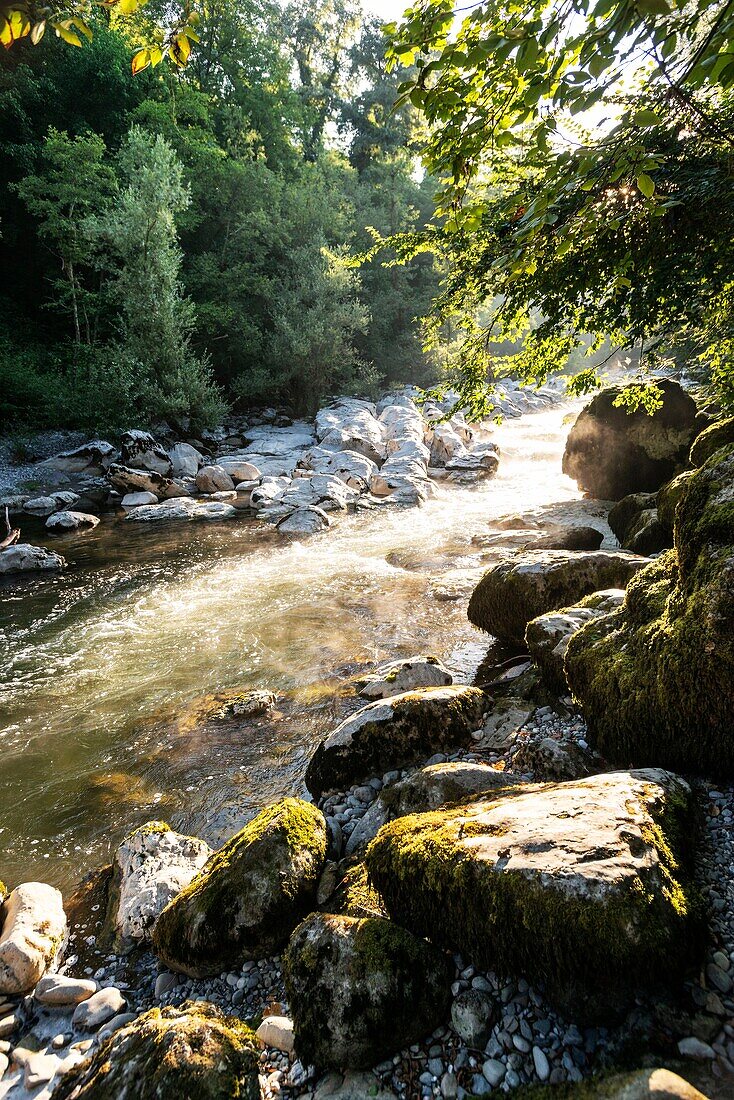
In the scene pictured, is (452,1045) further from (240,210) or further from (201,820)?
(240,210)

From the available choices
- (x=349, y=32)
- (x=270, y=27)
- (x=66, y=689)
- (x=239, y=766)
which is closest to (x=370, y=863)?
(x=239, y=766)

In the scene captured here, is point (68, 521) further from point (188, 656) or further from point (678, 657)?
point (678, 657)

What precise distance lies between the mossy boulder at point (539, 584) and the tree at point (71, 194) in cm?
2130

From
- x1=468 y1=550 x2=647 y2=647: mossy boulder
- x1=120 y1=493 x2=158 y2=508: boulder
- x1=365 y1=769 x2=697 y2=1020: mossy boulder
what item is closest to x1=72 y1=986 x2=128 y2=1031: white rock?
x1=365 y1=769 x2=697 y2=1020: mossy boulder

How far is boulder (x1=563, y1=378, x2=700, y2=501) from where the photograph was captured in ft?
36.3

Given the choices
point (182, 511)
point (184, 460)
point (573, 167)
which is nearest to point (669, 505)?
point (573, 167)

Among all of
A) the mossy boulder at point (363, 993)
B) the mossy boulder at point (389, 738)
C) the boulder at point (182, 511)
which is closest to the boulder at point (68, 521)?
the boulder at point (182, 511)

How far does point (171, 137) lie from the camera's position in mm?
24875

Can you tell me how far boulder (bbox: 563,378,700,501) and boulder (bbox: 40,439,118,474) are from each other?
600 inches

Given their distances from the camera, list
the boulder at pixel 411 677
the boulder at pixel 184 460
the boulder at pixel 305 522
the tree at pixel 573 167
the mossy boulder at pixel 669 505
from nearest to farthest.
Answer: the tree at pixel 573 167 → the boulder at pixel 411 677 → the mossy boulder at pixel 669 505 → the boulder at pixel 305 522 → the boulder at pixel 184 460

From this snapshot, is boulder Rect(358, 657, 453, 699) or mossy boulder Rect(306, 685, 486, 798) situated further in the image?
boulder Rect(358, 657, 453, 699)

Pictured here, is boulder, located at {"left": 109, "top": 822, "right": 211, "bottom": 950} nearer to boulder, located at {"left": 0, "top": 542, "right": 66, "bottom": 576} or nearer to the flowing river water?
the flowing river water

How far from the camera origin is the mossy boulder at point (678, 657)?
2.75m

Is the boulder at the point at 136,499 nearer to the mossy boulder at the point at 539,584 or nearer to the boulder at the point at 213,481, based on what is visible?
the boulder at the point at 213,481
